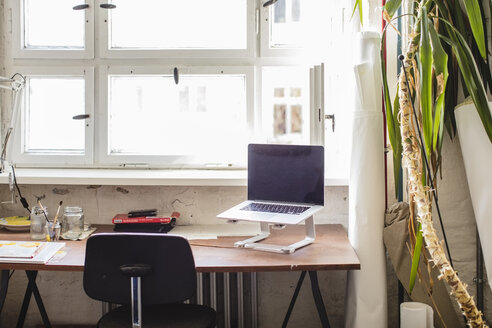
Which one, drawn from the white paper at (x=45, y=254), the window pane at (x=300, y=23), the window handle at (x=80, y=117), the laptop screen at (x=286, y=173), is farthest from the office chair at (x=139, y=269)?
the window pane at (x=300, y=23)

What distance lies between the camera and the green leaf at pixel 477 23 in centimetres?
195

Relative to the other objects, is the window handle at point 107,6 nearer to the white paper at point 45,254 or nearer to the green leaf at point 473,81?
the white paper at point 45,254

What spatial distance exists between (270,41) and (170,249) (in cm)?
155

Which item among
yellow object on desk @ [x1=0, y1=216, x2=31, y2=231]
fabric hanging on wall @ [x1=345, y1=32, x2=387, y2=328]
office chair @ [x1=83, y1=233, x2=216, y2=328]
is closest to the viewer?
office chair @ [x1=83, y1=233, x2=216, y2=328]

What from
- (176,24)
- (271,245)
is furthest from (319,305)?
(176,24)

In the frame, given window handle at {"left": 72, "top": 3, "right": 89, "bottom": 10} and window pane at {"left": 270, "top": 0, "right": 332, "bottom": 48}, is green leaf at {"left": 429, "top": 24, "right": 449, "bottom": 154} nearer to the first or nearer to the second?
window pane at {"left": 270, "top": 0, "right": 332, "bottom": 48}

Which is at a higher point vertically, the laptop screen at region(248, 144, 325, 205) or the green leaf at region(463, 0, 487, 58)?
the green leaf at region(463, 0, 487, 58)

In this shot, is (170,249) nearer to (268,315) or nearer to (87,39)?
(268,315)

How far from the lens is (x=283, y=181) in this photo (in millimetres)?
2436

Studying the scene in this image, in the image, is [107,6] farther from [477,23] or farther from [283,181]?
[477,23]

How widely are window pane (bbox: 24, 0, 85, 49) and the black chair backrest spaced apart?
1617mm

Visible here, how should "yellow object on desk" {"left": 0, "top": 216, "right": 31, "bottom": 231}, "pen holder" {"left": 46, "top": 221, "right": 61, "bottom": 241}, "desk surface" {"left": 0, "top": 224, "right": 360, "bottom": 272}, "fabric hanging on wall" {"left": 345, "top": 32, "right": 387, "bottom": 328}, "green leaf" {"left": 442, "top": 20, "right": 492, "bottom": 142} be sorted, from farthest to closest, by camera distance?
"yellow object on desk" {"left": 0, "top": 216, "right": 31, "bottom": 231} < "pen holder" {"left": 46, "top": 221, "right": 61, "bottom": 241} < "fabric hanging on wall" {"left": 345, "top": 32, "right": 387, "bottom": 328} < "desk surface" {"left": 0, "top": 224, "right": 360, "bottom": 272} < "green leaf" {"left": 442, "top": 20, "right": 492, "bottom": 142}

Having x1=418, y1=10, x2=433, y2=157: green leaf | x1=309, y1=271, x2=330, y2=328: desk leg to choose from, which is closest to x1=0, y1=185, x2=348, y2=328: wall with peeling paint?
x1=309, y1=271, x2=330, y2=328: desk leg

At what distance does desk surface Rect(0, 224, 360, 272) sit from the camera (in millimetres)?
2027
